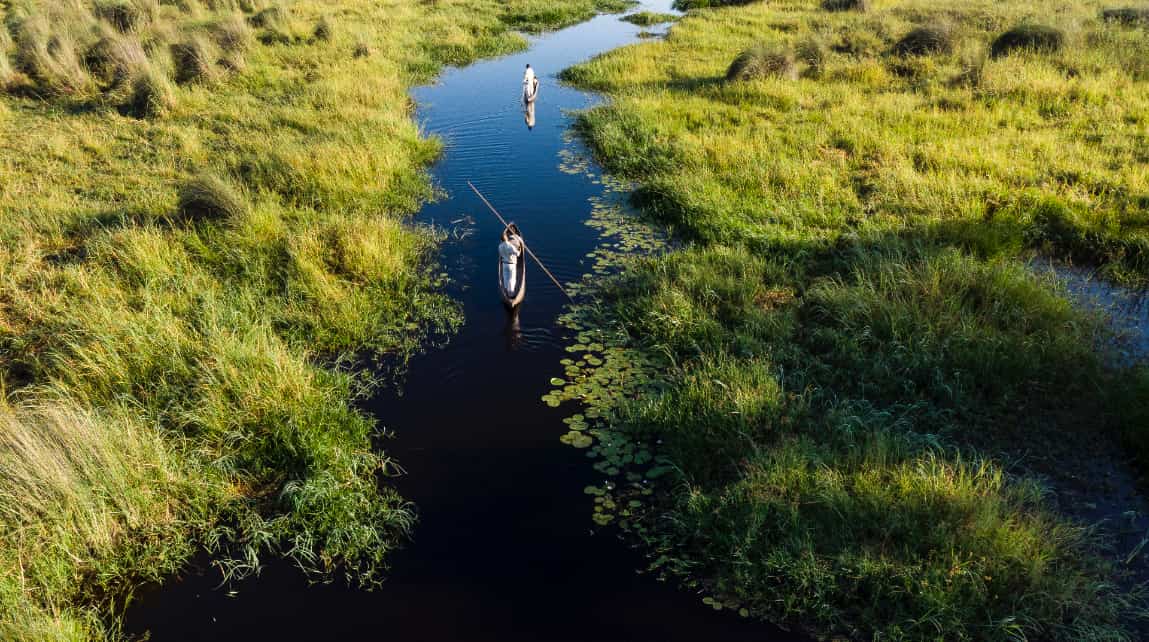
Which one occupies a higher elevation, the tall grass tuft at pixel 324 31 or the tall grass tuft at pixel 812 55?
the tall grass tuft at pixel 324 31

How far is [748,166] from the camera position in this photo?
489 inches

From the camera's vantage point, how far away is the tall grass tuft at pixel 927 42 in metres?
18.5

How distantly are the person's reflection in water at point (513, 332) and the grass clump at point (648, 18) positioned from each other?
27.5m

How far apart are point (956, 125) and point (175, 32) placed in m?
23.0

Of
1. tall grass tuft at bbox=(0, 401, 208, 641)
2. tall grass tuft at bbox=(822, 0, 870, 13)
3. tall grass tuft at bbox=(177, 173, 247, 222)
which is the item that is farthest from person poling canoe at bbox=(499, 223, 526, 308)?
tall grass tuft at bbox=(822, 0, 870, 13)

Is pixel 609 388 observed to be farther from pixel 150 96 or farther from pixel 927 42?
pixel 927 42

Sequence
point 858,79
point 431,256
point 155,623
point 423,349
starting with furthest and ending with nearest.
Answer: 1. point 858,79
2. point 431,256
3. point 423,349
4. point 155,623

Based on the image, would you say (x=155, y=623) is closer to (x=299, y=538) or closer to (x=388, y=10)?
(x=299, y=538)

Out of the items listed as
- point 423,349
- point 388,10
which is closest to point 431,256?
point 423,349

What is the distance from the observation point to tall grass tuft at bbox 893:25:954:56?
18469 mm

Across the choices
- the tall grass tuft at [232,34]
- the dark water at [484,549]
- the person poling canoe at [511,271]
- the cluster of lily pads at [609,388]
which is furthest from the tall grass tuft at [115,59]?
the cluster of lily pads at [609,388]

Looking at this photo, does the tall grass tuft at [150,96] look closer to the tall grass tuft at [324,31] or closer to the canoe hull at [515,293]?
the tall grass tuft at [324,31]

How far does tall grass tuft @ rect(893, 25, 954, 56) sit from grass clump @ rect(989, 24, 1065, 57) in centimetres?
121

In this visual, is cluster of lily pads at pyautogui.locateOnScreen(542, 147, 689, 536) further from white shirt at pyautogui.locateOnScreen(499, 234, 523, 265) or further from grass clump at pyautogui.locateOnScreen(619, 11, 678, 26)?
grass clump at pyautogui.locateOnScreen(619, 11, 678, 26)
